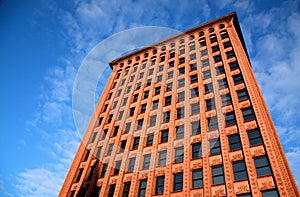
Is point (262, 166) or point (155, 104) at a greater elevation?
point (155, 104)

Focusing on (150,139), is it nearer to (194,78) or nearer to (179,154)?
(179,154)

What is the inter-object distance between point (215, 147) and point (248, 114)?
541cm

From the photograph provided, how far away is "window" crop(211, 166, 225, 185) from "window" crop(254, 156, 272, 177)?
317 centimetres

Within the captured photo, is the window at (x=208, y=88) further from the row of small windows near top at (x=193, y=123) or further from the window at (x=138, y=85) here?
the window at (x=138, y=85)

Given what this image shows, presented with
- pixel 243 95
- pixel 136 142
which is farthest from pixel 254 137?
pixel 136 142

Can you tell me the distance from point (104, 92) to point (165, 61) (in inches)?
544

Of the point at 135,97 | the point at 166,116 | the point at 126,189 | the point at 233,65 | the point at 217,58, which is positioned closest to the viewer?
the point at 126,189

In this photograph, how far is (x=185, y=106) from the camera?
28984mm

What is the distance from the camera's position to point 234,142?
73.5 feet

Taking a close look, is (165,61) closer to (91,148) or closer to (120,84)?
(120,84)

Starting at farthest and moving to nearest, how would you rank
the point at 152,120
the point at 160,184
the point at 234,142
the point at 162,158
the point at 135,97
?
1. the point at 135,97
2. the point at 152,120
3. the point at 162,158
4. the point at 160,184
5. the point at 234,142

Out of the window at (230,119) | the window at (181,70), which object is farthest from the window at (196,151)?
the window at (181,70)

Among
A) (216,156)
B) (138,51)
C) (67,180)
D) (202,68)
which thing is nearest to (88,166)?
(67,180)

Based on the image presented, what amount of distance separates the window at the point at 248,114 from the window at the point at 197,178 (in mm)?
7687
